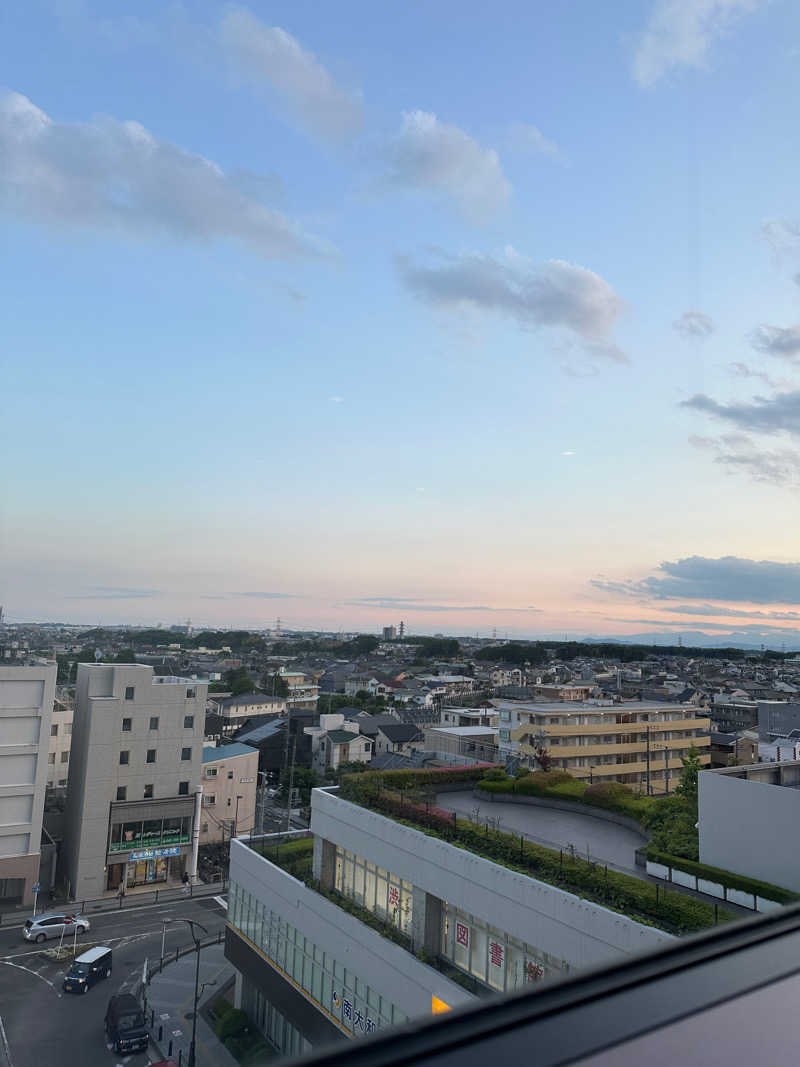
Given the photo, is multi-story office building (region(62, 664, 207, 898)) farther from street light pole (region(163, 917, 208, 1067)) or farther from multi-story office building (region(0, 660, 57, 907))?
street light pole (region(163, 917, 208, 1067))

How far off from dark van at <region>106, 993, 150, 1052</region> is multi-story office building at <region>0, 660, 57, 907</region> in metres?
2.58

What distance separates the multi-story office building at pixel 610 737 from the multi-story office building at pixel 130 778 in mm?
5926

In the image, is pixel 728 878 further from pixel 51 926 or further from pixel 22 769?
pixel 51 926

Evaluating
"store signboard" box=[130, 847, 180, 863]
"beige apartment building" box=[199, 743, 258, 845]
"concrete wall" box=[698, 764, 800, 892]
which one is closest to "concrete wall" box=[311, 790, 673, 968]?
"concrete wall" box=[698, 764, 800, 892]

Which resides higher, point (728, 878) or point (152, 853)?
point (728, 878)

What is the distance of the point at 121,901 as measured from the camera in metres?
7.98

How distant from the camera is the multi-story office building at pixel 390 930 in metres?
3.31

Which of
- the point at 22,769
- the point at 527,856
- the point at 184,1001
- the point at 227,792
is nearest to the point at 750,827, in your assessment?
the point at 527,856

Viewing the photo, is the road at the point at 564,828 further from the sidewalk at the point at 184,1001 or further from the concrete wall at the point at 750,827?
the sidewalk at the point at 184,1001

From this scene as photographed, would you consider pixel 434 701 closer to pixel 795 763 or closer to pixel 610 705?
pixel 610 705

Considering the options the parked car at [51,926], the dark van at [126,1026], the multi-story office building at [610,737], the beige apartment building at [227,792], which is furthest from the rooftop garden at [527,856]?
the multi-story office building at [610,737]

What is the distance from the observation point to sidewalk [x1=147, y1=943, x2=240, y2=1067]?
2702mm

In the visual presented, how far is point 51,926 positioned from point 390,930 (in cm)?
418

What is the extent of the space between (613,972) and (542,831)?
4.94 metres
